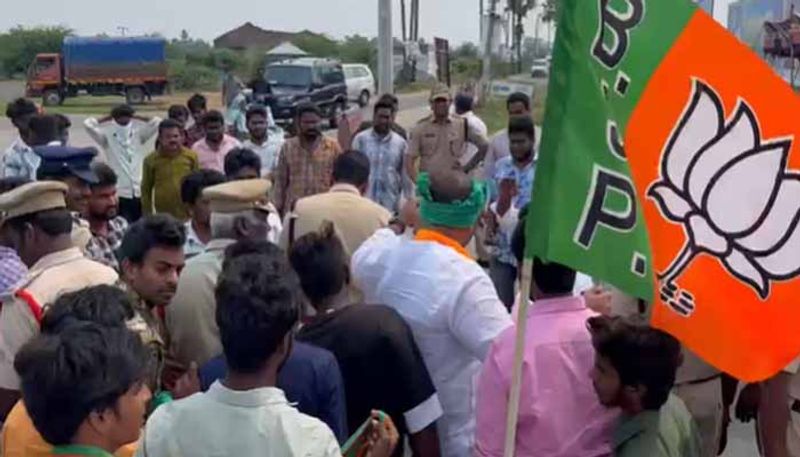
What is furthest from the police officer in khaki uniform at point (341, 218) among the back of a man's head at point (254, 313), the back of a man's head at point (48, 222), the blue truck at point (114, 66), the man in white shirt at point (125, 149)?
the blue truck at point (114, 66)

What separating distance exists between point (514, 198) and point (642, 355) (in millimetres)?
4435

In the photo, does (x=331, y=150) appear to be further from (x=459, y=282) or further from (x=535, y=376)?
(x=535, y=376)

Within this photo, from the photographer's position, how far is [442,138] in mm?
10023

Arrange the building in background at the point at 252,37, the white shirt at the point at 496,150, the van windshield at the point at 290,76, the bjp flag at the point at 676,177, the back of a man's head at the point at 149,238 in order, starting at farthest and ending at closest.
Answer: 1. the building in background at the point at 252,37
2. the van windshield at the point at 290,76
3. the white shirt at the point at 496,150
4. the back of a man's head at the point at 149,238
5. the bjp flag at the point at 676,177

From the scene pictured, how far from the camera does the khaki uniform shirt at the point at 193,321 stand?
13.6 feet

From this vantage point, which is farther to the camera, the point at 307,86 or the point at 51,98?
the point at 51,98

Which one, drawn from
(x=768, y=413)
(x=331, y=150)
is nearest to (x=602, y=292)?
(x=768, y=413)

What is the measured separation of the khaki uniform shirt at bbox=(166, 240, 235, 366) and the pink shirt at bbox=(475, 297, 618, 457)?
3.92 feet

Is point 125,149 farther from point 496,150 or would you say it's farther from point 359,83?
point 359,83

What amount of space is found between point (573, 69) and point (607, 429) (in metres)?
1.08

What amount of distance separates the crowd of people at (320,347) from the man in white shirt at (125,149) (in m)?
4.31

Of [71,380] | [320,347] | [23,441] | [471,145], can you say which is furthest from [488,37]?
[71,380]

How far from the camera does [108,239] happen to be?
593 cm

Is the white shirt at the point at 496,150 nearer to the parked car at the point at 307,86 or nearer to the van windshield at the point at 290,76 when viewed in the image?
the parked car at the point at 307,86
